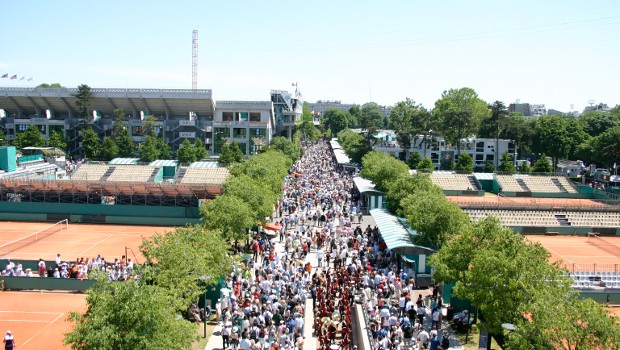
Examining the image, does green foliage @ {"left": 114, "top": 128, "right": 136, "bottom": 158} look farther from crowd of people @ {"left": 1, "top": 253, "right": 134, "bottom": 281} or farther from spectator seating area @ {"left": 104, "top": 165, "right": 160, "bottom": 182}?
crowd of people @ {"left": 1, "top": 253, "right": 134, "bottom": 281}

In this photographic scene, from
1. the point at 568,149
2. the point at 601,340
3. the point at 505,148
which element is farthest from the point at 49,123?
the point at 601,340

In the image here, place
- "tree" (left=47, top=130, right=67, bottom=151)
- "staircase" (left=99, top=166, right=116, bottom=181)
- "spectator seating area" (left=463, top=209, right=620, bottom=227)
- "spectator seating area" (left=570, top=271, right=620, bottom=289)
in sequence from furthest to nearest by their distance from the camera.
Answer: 1. "tree" (left=47, top=130, right=67, bottom=151)
2. "staircase" (left=99, top=166, right=116, bottom=181)
3. "spectator seating area" (left=463, top=209, right=620, bottom=227)
4. "spectator seating area" (left=570, top=271, right=620, bottom=289)

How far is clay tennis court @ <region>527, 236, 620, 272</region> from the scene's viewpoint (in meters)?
36.2

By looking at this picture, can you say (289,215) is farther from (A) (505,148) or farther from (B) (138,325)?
(A) (505,148)

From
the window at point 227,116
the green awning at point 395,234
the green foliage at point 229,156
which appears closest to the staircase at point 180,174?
the green foliage at point 229,156

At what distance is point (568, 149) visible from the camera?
77312mm

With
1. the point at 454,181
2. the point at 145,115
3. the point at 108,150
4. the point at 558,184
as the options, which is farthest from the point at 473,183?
the point at 145,115

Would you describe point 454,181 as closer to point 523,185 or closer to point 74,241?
point 523,185

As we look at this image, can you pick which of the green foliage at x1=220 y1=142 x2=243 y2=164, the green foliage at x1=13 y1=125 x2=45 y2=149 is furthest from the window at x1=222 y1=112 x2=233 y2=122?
the green foliage at x1=13 y1=125 x2=45 y2=149

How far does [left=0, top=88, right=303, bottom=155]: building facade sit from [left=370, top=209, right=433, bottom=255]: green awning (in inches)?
2104

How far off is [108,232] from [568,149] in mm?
65664

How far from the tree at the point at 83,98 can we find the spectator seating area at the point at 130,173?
25.0 m

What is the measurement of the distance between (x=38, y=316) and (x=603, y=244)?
4063cm

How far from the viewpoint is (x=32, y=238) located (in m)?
39.1
